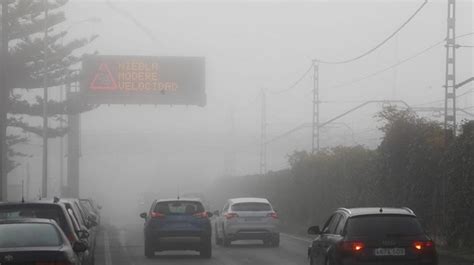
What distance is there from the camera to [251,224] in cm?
3688

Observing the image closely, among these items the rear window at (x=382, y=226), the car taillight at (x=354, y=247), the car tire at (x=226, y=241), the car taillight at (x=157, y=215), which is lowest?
the car tire at (x=226, y=241)

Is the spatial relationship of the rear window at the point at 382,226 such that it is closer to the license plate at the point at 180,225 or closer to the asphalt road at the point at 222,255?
the asphalt road at the point at 222,255

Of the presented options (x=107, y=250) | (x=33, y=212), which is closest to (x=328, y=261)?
(x=33, y=212)

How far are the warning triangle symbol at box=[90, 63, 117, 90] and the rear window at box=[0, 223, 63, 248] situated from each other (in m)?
43.0

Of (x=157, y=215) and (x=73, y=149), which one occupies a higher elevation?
(x=73, y=149)

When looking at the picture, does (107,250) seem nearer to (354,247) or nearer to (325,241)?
(325,241)

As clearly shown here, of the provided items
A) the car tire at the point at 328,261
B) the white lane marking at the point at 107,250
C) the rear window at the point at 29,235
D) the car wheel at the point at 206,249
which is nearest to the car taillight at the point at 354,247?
the car tire at the point at 328,261

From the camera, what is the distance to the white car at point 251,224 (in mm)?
36719

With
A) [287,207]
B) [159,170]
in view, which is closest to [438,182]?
[287,207]

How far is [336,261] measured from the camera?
61.3ft

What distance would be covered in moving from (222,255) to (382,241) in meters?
13.9

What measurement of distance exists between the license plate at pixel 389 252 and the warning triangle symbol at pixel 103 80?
41.7m

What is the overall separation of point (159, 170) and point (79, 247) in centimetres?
13078

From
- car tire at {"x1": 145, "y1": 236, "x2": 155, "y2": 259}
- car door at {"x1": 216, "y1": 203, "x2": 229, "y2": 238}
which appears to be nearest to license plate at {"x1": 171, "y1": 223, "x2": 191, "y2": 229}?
car tire at {"x1": 145, "y1": 236, "x2": 155, "y2": 259}
